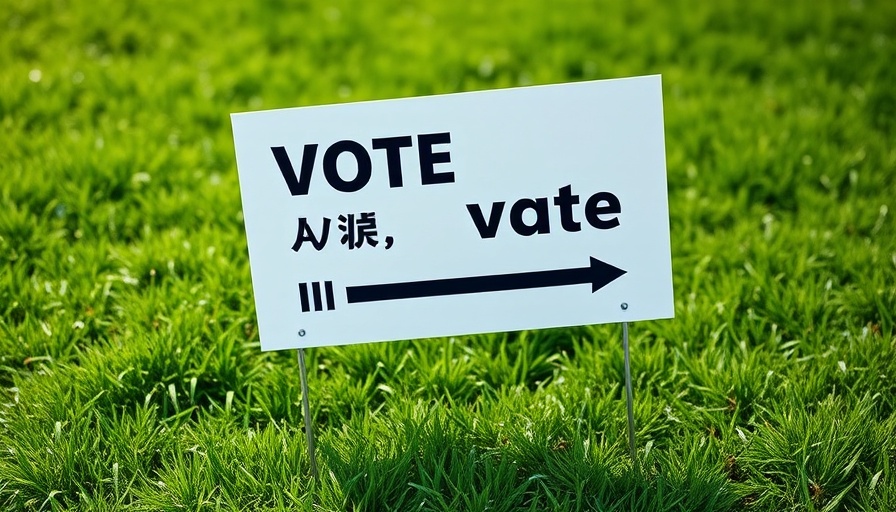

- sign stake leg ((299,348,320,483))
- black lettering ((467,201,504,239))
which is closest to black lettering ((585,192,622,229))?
black lettering ((467,201,504,239))

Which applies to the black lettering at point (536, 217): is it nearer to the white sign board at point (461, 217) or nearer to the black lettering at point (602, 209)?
the white sign board at point (461, 217)

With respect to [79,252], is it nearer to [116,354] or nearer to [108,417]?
[116,354]

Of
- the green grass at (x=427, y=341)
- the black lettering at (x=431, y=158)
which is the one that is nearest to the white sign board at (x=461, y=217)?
the black lettering at (x=431, y=158)

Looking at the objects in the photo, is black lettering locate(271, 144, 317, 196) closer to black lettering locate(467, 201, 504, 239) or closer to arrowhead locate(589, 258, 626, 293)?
black lettering locate(467, 201, 504, 239)

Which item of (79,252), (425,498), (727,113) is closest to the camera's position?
(425,498)

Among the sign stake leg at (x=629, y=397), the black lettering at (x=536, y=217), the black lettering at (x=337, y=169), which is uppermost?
the black lettering at (x=337, y=169)

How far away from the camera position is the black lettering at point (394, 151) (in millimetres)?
2291

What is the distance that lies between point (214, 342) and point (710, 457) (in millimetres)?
1732

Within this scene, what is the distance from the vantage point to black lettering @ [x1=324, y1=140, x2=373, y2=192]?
7.50 ft

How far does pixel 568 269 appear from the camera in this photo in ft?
7.66

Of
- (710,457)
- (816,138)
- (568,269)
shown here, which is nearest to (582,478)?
(710,457)

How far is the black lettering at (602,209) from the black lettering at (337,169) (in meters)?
0.64

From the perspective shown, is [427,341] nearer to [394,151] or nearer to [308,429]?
[308,429]

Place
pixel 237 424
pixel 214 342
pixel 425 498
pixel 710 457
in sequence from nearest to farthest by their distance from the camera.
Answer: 1. pixel 425 498
2. pixel 710 457
3. pixel 237 424
4. pixel 214 342
